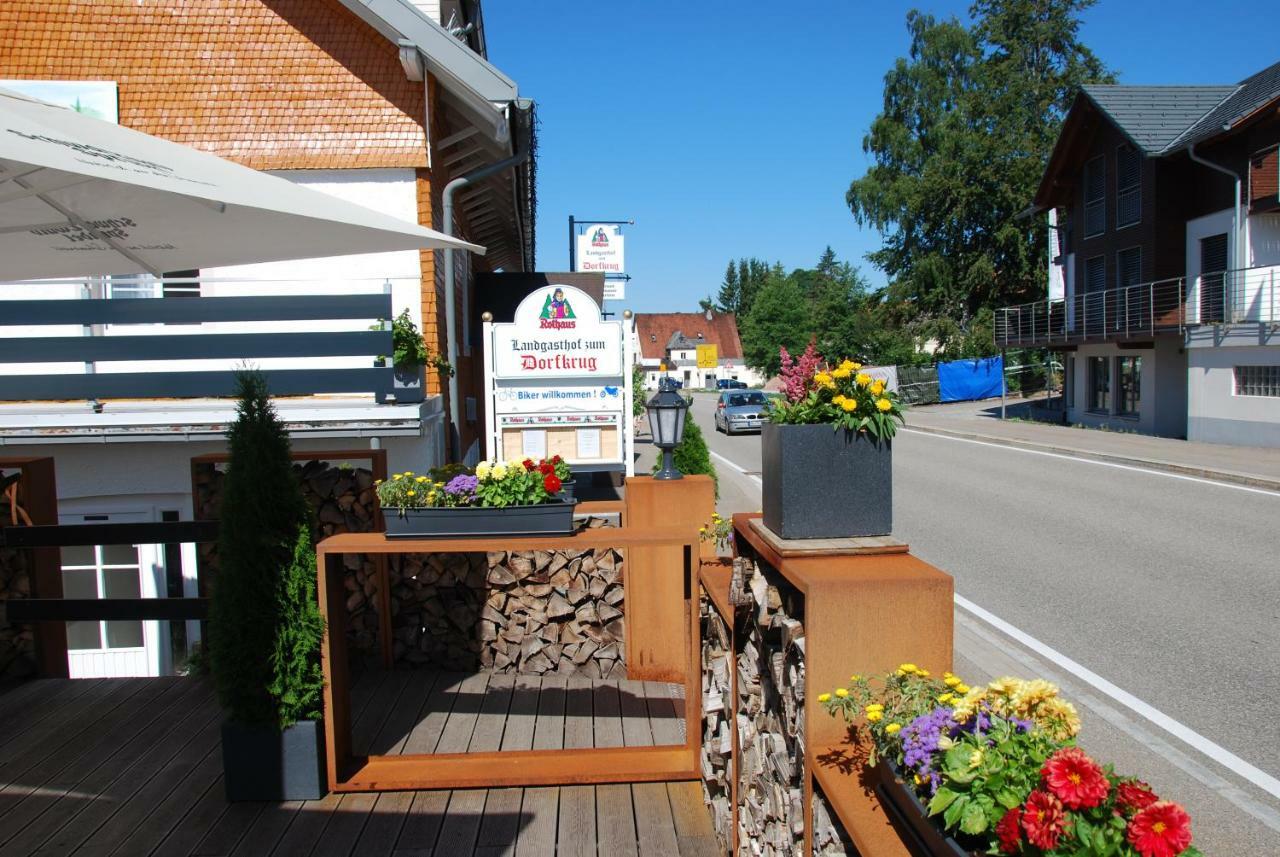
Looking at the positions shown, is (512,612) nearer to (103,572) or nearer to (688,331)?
(103,572)

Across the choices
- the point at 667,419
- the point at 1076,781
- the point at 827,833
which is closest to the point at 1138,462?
the point at 667,419

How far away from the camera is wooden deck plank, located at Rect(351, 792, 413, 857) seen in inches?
155

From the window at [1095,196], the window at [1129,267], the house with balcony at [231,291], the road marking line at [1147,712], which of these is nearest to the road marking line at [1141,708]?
the road marking line at [1147,712]

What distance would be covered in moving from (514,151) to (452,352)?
97.9 inches

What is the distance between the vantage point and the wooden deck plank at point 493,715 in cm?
503

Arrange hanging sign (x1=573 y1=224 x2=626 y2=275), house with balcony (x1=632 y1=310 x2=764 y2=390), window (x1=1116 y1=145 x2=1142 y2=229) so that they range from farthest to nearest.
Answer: house with balcony (x1=632 y1=310 x2=764 y2=390) → window (x1=1116 y1=145 x2=1142 y2=229) → hanging sign (x1=573 y1=224 x2=626 y2=275)

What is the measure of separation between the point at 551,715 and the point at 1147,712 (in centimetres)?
368

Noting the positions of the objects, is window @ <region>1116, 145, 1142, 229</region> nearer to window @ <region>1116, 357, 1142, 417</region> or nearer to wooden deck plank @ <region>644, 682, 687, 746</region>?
window @ <region>1116, 357, 1142, 417</region>

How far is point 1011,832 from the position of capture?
5.36 ft

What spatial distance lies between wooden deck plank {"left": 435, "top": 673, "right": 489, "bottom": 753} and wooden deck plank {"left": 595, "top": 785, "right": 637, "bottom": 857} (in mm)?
895

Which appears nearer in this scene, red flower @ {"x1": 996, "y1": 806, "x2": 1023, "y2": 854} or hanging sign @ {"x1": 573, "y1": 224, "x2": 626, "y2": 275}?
red flower @ {"x1": 996, "y1": 806, "x2": 1023, "y2": 854}

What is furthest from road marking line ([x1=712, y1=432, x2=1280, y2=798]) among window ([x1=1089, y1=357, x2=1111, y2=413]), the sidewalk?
window ([x1=1089, y1=357, x2=1111, y2=413])

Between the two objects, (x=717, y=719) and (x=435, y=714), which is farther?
(x=435, y=714)

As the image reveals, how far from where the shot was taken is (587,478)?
11234 mm
